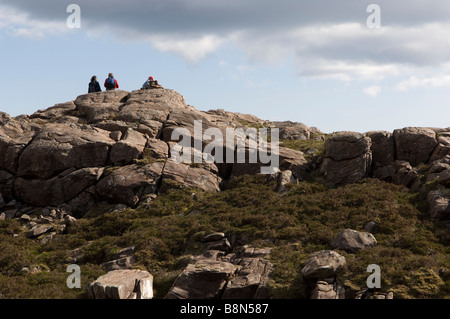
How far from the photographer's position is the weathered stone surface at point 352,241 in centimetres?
2661

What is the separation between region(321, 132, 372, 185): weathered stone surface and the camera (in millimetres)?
39125

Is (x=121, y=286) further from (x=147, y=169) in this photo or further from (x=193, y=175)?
(x=193, y=175)

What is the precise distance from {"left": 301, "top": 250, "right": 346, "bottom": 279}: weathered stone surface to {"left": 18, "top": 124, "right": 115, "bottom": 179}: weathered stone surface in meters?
22.9

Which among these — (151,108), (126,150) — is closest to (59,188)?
(126,150)

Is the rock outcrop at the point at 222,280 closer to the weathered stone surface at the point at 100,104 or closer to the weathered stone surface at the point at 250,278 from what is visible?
the weathered stone surface at the point at 250,278

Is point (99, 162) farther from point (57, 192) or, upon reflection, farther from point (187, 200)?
point (187, 200)

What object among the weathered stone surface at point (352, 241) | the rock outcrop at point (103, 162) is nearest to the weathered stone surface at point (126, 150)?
the rock outcrop at point (103, 162)

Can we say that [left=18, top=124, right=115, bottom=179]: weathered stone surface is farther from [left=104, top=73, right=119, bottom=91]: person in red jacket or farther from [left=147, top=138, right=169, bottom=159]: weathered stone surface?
[left=104, top=73, right=119, bottom=91]: person in red jacket

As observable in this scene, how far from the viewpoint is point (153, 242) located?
29297 mm

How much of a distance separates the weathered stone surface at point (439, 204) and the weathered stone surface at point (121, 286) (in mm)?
18771

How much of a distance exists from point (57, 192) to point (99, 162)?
431cm

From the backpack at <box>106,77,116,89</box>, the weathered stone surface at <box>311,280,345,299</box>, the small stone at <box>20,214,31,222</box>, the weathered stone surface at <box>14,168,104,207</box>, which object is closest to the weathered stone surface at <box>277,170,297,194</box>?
the weathered stone surface at <box>311,280,345,299</box>

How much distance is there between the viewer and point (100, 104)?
2018 inches
